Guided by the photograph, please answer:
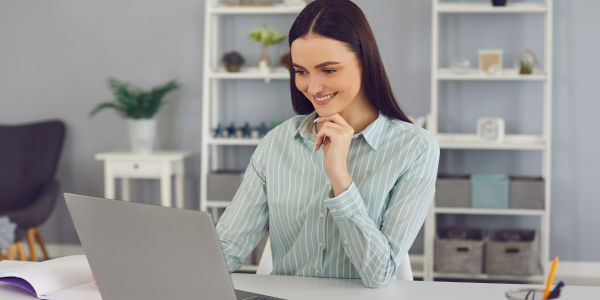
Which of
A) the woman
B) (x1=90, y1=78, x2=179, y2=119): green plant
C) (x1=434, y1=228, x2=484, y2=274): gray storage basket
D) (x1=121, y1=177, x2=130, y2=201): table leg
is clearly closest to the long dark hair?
the woman

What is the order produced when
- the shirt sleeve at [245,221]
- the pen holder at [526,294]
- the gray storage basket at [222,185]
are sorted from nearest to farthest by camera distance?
the pen holder at [526,294]
the shirt sleeve at [245,221]
the gray storage basket at [222,185]

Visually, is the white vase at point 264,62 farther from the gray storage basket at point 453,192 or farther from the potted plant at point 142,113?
the gray storage basket at point 453,192

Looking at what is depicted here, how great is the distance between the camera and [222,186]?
15.4 ft

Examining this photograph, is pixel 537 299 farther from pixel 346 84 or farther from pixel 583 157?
pixel 583 157

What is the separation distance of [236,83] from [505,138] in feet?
4.89

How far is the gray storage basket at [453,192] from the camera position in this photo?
451 centimetres

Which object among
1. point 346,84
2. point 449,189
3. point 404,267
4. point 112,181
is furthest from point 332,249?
point 112,181

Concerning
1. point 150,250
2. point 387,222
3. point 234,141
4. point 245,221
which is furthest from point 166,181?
point 150,250

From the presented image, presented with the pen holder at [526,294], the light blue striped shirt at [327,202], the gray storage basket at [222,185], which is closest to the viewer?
the pen holder at [526,294]

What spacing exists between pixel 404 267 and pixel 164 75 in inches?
128

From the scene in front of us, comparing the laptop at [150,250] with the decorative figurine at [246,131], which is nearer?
the laptop at [150,250]

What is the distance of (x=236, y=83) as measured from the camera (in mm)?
4957

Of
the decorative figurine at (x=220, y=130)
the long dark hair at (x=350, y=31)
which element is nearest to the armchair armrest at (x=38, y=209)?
the decorative figurine at (x=220, y=130)

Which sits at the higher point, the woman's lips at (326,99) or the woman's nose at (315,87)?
the woman's nose at (315,87)
